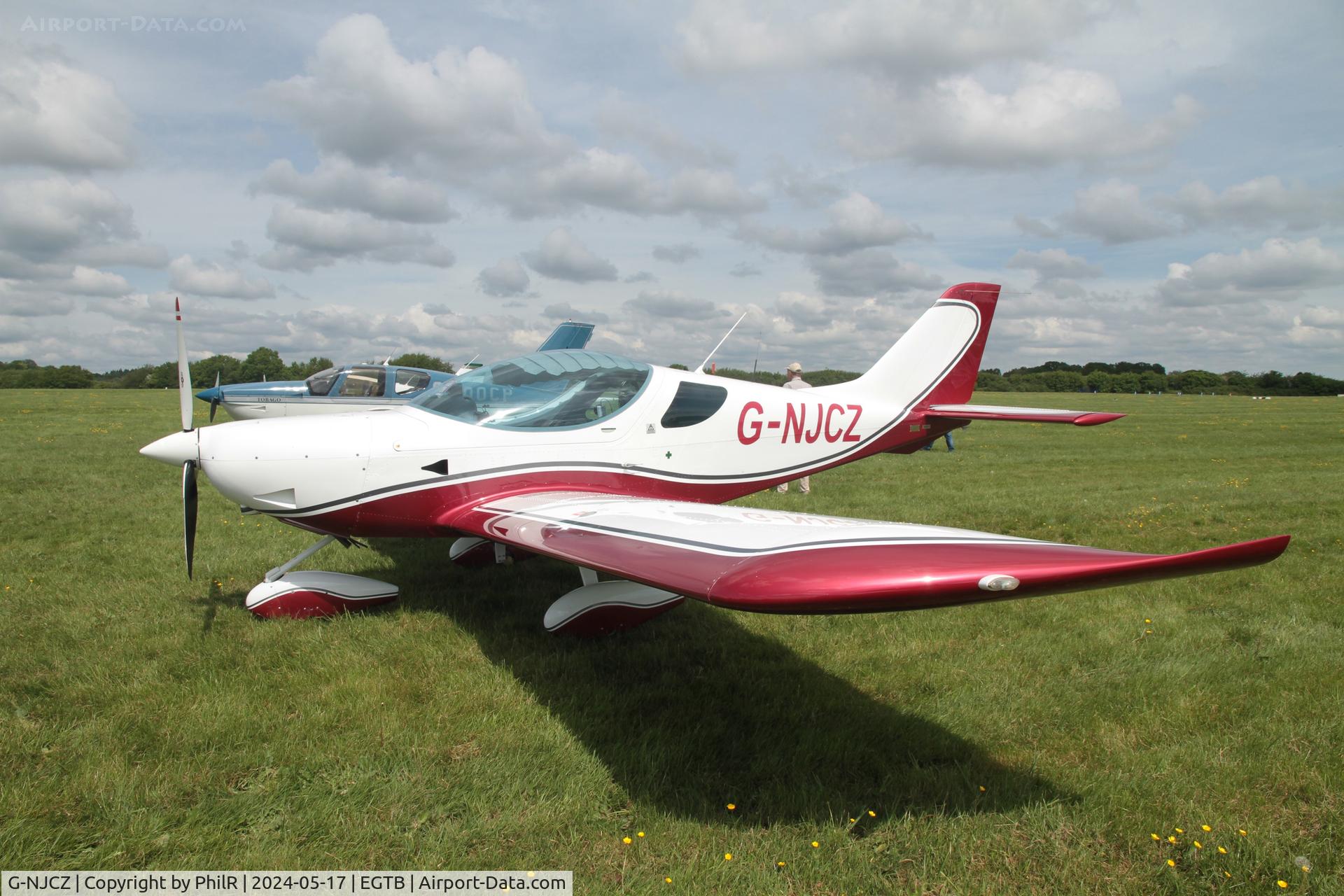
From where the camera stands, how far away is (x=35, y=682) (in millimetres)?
3916

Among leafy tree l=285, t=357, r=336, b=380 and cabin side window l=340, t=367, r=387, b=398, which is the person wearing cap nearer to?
cabin side window l=340, t=367, r=387, b=398

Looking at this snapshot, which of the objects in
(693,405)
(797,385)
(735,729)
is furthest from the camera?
(797,385)

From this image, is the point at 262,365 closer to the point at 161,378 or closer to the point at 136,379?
A: the point at 161,378

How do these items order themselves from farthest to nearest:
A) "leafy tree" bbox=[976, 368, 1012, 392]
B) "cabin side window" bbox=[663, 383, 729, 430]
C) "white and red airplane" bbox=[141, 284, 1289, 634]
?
"leafy tree" bbox=[976, 368, 1012, 392], "cabin side window" bbox=[663, 383, 729, 430], "white and red airplane" bbox=[141, 284, 1289, 634]

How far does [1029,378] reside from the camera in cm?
9912

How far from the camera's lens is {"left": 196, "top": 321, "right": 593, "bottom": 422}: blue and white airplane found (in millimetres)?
12383

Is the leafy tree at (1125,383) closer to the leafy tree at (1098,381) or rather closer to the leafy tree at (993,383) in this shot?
the leafy tree at (1098,381)

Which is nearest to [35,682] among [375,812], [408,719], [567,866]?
[408,719]

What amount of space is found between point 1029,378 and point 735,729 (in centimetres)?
10805

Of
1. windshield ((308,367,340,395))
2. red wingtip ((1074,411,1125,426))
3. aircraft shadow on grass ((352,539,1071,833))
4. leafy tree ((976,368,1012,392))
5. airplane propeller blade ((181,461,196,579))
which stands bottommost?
aircraft shadow on grass ((352,539,1071,833))

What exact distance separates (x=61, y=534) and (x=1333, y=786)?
10443 mm

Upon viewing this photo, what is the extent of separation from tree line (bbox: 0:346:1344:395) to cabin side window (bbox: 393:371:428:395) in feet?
63.1

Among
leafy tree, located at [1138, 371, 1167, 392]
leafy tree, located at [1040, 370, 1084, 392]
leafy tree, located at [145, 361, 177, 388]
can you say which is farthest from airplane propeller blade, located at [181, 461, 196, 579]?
leafy tree, located at [1138, 371, 1167, 392]

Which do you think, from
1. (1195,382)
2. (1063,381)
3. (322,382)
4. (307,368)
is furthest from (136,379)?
(1195,382)
